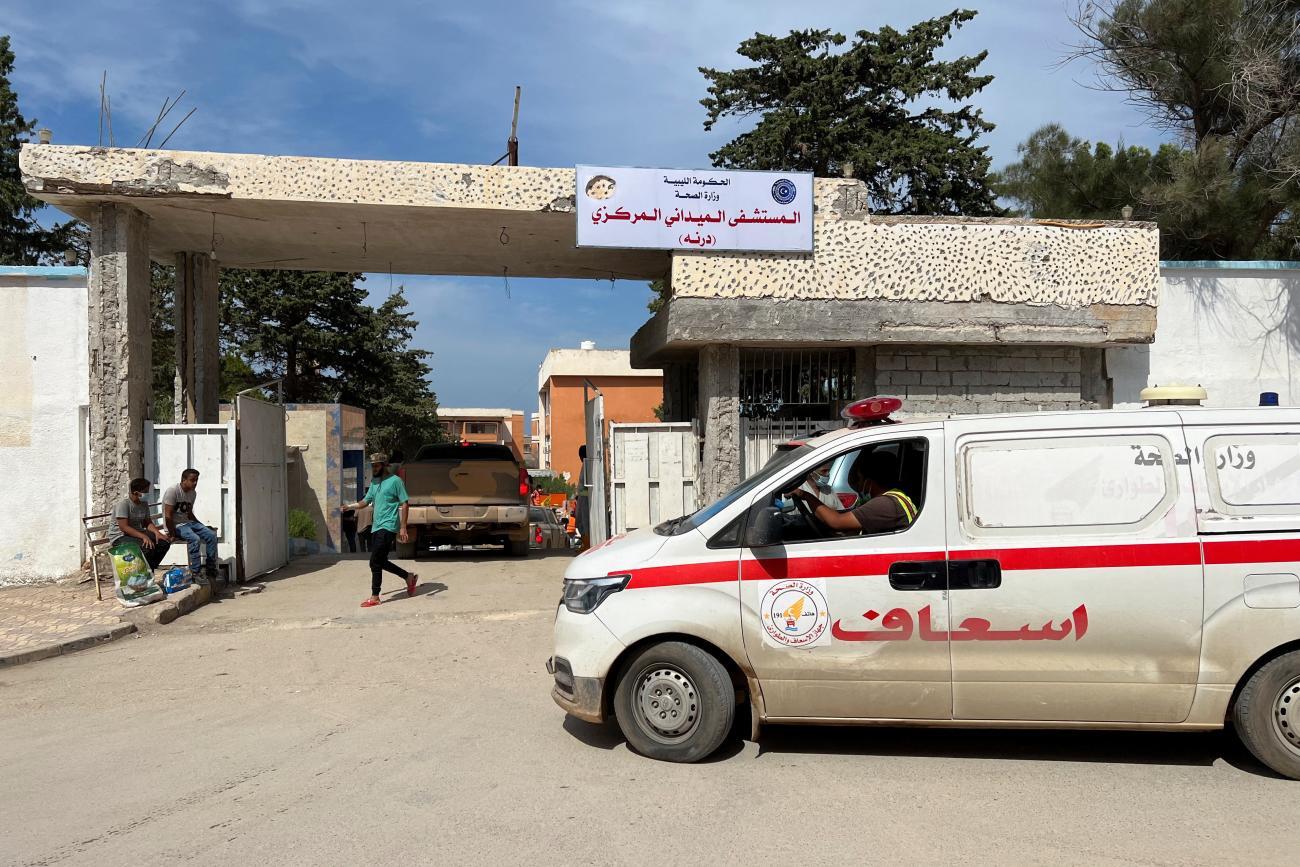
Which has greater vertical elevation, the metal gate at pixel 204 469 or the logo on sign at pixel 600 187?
the logo on sign at pixel 600 187

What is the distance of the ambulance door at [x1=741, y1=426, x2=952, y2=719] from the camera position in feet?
15.2

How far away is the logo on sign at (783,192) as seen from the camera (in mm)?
11289

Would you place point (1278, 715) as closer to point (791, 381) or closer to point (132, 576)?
point (791, 381)

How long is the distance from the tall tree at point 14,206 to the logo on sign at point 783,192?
3069cm

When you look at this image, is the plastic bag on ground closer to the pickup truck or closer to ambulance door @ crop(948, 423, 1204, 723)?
the pickup truck

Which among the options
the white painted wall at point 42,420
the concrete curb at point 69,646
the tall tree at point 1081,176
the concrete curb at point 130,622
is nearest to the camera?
the concrete curb at point 69,646

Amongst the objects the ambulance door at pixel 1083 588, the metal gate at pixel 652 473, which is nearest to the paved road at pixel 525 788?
the ambulance door at pixel 1083 588

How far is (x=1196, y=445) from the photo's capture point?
15.4 feet

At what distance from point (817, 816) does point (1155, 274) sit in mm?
10351

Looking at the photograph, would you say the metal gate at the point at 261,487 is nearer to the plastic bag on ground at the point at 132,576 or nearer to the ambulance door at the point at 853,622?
the plastic bag on ground at the point at 132,576

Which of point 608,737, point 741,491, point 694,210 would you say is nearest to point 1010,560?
point 741,491

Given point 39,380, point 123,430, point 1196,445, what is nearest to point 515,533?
point 123,430

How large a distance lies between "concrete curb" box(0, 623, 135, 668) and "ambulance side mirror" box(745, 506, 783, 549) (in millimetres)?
6604

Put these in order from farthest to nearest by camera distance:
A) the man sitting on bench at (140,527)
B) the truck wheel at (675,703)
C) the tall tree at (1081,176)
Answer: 1. the tall tree at (1081,176)
2. the man sitting on bench at (140,527)
3. the truck wheel at (675,703)
